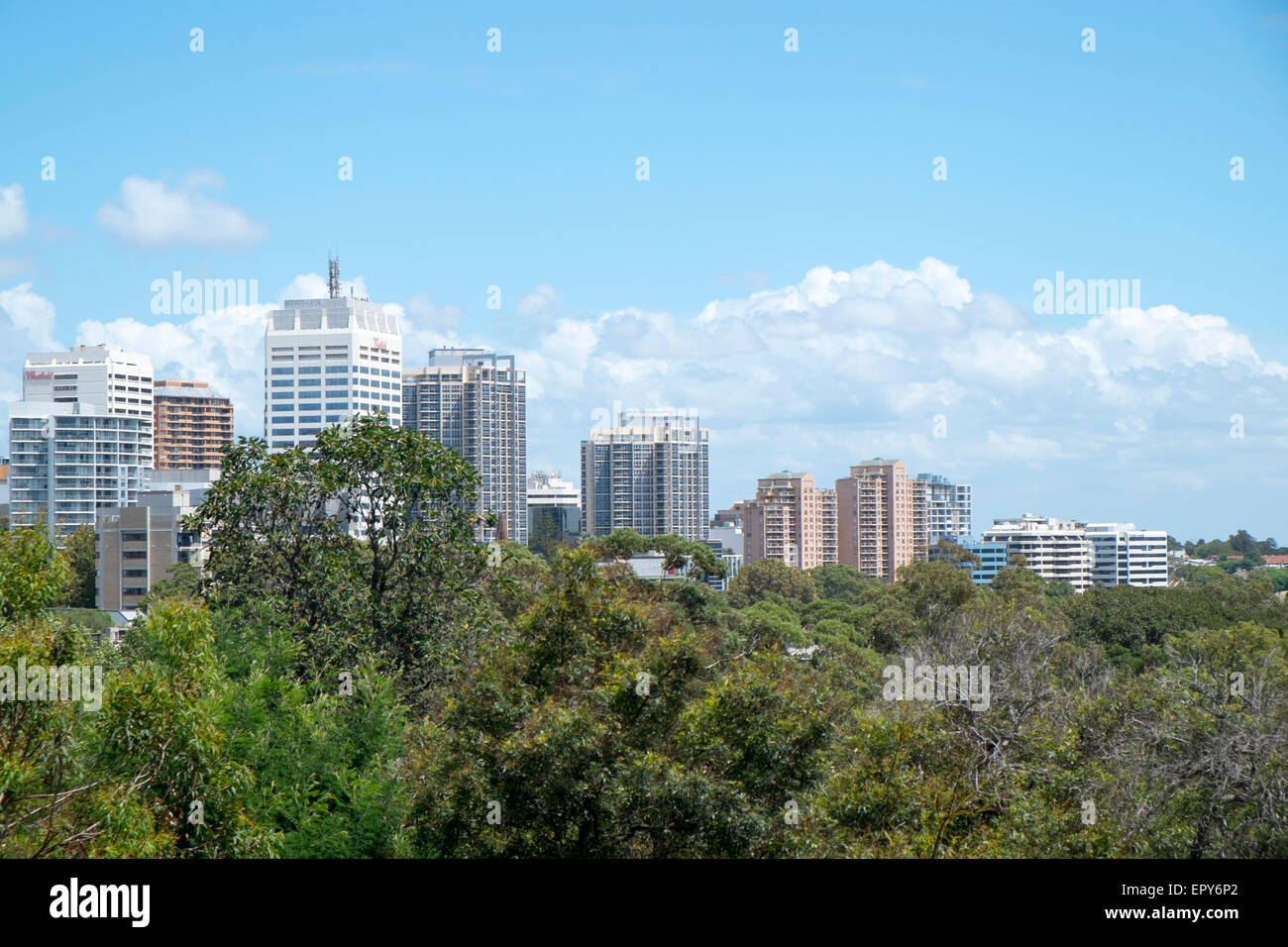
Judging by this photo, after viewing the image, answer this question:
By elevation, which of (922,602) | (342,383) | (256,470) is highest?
(342,383)

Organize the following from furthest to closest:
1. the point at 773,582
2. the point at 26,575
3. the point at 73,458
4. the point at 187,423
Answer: the point at 187,423, the point at 73,458, the point at 773,582, the point at 26,575

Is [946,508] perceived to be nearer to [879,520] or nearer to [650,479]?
[879,520]

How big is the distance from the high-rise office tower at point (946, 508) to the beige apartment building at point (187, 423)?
6661cm

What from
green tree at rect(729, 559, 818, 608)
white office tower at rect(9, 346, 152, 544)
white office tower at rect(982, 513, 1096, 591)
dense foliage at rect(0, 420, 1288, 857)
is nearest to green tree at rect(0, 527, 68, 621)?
dense foliage at rect(0, 420, 1288, 857)

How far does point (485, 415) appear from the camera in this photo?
95438 millimetres

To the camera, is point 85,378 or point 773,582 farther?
point 85,378

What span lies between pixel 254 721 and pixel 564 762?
405 cm

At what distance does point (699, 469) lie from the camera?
93562mm

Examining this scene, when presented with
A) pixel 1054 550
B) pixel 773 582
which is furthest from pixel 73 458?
pixel 1054 550

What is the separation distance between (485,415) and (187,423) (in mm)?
30354

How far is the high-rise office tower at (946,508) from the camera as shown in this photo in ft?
377

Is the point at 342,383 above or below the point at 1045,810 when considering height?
above
